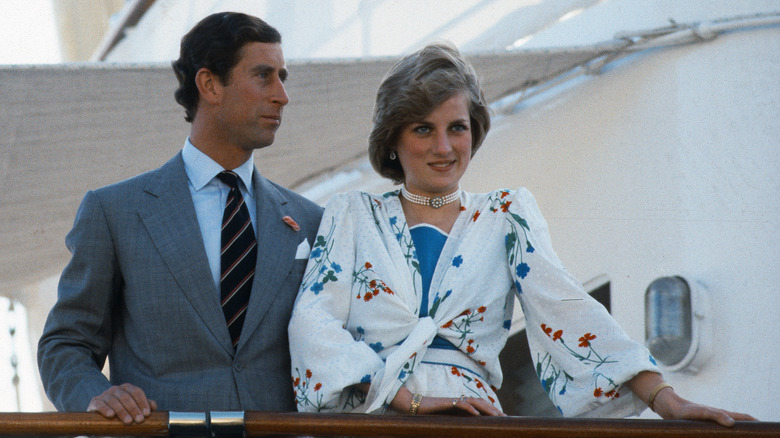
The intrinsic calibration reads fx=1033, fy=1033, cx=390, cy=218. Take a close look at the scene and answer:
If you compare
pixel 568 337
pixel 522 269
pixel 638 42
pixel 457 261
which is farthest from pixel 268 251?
pixel 638 42

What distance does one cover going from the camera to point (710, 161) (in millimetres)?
3799

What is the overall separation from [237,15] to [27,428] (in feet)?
3.80

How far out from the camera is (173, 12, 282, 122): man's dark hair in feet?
7.93

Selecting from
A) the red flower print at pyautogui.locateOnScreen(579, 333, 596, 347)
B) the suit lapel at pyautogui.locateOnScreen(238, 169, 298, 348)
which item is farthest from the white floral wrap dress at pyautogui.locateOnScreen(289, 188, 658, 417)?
the suit lapel at pyautogui.locateOnScreen(238, 169, 298, 348)

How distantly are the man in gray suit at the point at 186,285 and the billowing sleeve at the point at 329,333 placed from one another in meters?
0.12

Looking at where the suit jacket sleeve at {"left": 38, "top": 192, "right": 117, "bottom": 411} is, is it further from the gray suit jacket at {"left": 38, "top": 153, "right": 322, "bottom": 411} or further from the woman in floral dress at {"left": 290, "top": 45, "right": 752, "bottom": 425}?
the woman in floral dress at {"left": 290, "top": 45, "right": 752, "bottom": 425}

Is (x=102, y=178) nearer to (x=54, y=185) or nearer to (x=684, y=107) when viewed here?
(x=54, y=185)

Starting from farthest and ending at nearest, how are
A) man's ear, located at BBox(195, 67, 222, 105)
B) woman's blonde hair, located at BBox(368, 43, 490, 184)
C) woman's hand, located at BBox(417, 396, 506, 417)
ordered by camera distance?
man's ear, located at BBox(195, 67, 222, 105)
woman's blonde hair, located at BBox(368, 43, 490, 184)
woman's hand, located at BBox(417, 396, 506, 417)

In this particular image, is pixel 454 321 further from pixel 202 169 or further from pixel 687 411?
pixel 202 169

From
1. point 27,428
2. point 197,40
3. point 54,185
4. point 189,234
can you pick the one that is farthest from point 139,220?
point 54,185

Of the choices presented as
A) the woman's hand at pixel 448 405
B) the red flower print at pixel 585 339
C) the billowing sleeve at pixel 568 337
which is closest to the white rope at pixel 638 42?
the billowing sleeve at pixel 568 337

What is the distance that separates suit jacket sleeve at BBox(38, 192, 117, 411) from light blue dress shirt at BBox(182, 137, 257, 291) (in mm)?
212

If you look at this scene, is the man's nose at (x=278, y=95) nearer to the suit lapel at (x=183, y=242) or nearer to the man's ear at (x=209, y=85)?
the man's ear at (x=209, y=85)

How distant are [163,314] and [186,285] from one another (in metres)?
0.08
